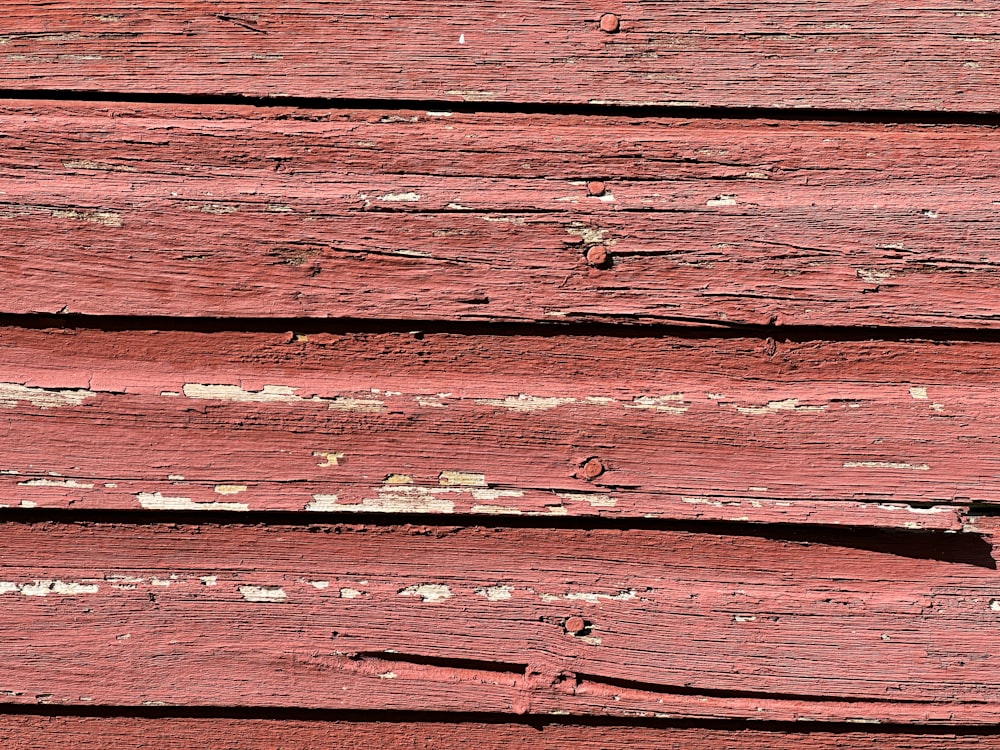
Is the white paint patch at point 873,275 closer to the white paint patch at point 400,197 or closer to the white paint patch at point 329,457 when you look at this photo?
the white paint patch at point 400,197

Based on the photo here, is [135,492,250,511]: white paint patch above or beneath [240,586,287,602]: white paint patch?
above

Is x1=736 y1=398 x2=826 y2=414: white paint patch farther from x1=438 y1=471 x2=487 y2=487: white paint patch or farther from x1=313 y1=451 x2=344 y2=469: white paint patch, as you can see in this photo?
x1=313 y1=451 x2=344 y2=469: white paint patch

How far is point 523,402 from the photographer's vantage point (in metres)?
0.86

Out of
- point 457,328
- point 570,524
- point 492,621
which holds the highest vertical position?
point 457,328

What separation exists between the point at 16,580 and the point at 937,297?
1.16 m

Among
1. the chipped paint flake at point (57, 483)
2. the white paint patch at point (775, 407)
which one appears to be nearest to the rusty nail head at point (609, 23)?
the white paint patch at point (775, 407)

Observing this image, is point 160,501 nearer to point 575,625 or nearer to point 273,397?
point 273,397

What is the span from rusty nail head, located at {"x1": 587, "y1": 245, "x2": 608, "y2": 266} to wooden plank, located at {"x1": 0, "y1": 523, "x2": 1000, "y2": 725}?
1.07 feet

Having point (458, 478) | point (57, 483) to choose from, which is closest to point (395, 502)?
point (458, 478)

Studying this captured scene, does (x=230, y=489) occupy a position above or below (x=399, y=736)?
above

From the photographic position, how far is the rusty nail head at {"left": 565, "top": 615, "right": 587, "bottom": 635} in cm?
88

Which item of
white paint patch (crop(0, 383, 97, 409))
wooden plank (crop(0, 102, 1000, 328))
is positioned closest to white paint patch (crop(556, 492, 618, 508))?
wooden plank (crop(0, 102, 1000, 328))

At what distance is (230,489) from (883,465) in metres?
0.77

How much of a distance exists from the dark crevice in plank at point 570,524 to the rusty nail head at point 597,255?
1.00 feet
